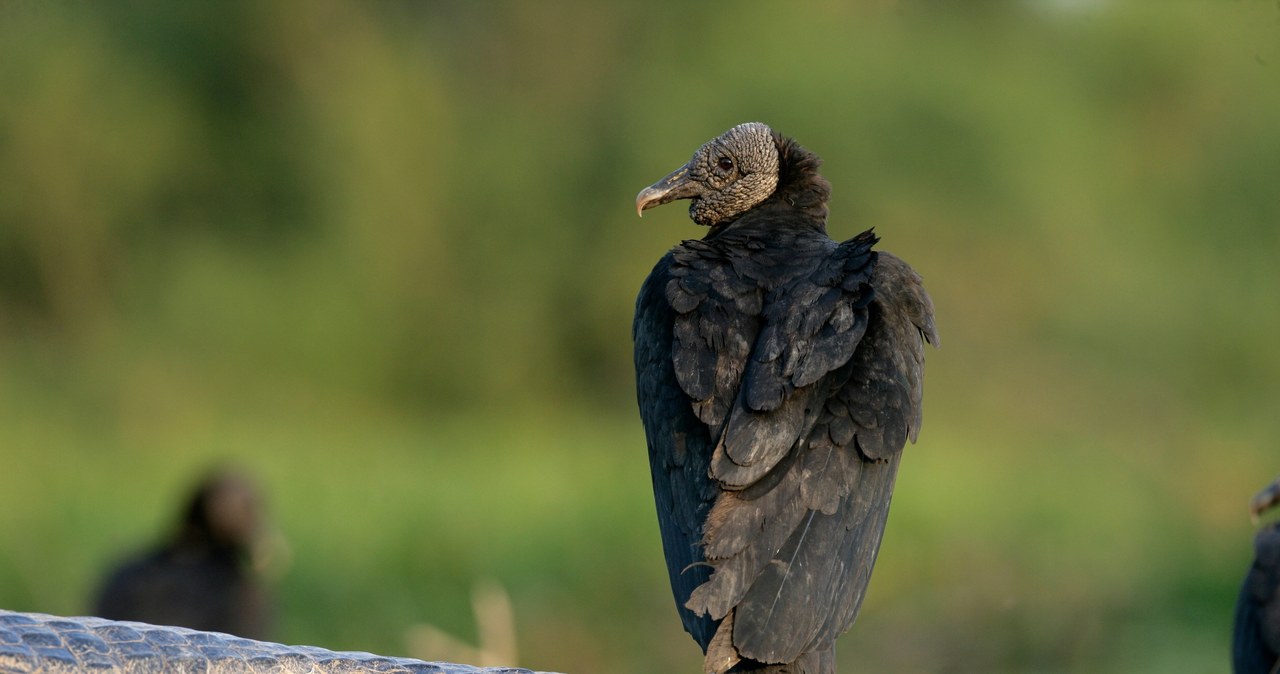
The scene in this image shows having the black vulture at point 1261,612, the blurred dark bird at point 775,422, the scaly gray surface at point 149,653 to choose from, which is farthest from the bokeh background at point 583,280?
the scaly gray surface at point 149,653

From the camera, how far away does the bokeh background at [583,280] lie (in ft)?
30.0

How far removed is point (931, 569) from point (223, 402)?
15.3ft

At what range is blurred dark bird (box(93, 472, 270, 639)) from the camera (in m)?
6.28

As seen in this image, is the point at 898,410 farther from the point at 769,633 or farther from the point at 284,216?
the point at 284,216

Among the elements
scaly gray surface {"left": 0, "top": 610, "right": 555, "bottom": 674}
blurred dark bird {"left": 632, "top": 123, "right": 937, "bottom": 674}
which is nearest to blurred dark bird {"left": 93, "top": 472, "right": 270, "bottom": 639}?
blurred dark bird {"left": 632, "top": 123, "right": 937, "bottom": 674}

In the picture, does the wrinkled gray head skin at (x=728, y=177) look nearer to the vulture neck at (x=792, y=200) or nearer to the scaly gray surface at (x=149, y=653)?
the vulture neck at (x=792, y=200)

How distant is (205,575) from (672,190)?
3554mm

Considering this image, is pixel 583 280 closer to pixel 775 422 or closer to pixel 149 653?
pixel 775 422

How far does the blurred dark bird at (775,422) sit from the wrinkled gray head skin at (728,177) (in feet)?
0.58

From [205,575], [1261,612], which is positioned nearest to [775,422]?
[1261,612]

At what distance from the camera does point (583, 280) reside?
1078 centimetres

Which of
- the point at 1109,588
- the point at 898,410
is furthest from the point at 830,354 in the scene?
the point at 1109,588

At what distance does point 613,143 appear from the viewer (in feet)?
36.2

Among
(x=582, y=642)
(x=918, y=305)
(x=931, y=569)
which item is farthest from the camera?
(x=931, y=569)
